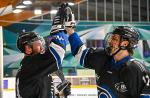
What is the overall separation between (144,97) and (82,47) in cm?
64

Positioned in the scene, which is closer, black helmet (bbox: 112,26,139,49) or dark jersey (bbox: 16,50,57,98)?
black helmet (bbox: 112,26,139,49)

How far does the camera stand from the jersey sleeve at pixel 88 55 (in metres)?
2.89

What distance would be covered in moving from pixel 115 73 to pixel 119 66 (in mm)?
54

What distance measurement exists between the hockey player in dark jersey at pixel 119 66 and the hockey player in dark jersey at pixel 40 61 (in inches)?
4.3

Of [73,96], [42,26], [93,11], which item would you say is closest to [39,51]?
[73,96]

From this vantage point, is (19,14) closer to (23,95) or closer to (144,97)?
(23,95)

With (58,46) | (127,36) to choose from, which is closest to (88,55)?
(58,46)

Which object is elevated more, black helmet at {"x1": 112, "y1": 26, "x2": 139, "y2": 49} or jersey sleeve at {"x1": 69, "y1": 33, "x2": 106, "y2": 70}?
black helmet at {"x1": 112, "y1": 26, "x2": 139, "y2": 49}

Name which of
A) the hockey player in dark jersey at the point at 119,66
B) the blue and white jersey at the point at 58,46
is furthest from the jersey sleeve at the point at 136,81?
the blue and white jersey at the point at 58,46

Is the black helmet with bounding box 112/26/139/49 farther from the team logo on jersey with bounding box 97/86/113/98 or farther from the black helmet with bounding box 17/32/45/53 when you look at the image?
the black helmet with bounding box 17/32/45/53

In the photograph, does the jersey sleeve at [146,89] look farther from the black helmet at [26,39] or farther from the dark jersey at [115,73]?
the black helmet at [26,39]

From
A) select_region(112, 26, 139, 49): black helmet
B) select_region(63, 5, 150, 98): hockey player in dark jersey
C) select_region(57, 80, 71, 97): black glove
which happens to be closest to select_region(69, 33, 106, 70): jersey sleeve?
select_region(63, 5, 150, 98): hockey player in dark jersey

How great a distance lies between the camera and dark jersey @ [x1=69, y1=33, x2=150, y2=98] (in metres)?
2.65

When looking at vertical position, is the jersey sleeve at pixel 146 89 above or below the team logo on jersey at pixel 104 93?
above
